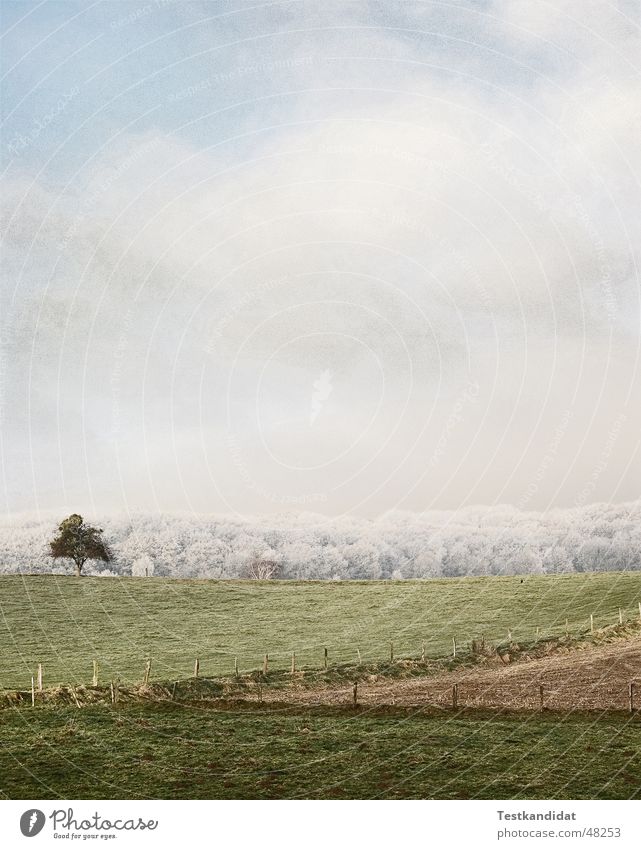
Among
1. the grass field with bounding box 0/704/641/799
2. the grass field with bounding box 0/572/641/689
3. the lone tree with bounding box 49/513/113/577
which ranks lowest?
the grass field with bounding box 0/704/641/799

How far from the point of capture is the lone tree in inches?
2970

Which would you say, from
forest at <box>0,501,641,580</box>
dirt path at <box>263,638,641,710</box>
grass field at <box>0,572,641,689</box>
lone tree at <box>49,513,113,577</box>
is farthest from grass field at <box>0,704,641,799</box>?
lone tree at <box>49,513,113,577</box>

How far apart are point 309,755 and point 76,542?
56773 mm

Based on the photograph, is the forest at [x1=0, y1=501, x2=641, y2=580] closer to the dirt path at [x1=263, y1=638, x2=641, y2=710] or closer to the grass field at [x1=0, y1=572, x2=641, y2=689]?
the grass field at [x1=0, y1=572, x2=641, y2=689]

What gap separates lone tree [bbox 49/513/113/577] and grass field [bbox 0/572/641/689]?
2.26 metres

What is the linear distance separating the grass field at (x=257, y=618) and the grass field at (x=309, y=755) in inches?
512

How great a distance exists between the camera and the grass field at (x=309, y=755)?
800 inches

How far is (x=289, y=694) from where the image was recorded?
3553 centimetres

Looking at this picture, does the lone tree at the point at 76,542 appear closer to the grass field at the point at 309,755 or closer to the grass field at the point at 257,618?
the grass field at the point at 257,618

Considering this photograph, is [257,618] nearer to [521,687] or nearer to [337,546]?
[337,546]

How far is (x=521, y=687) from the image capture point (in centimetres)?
3484

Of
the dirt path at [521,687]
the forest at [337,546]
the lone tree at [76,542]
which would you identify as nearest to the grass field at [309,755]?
the dirt path at [521,687]
